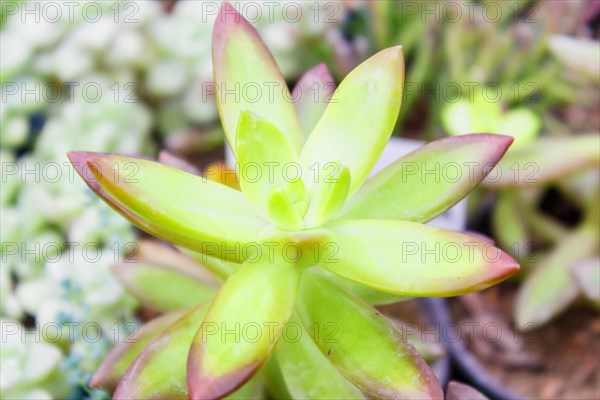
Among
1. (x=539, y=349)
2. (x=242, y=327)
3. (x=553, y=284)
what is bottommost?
(x=539, y=349)

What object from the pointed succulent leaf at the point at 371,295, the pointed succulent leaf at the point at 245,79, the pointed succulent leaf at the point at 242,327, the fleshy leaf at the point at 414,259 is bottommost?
the pointed succulent leaf at the point at 371,295

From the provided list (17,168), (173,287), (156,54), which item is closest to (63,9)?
(156,54)

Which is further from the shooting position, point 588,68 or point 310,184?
point 588,68

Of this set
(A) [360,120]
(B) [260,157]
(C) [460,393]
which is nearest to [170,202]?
(B) [260,157]

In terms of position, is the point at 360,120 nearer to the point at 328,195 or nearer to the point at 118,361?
the point at 328,195

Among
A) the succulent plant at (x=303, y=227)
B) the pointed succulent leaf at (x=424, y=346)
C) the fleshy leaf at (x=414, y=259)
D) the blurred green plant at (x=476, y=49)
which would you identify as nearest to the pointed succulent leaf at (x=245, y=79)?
the succulent plant at (x=303, y=227)

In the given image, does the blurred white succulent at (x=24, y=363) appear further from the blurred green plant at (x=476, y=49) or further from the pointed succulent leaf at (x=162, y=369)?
the blurred green plant at (x=476, y=49)

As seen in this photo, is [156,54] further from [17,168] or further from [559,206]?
[559,206]

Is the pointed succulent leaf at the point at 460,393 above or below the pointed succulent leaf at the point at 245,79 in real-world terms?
below
